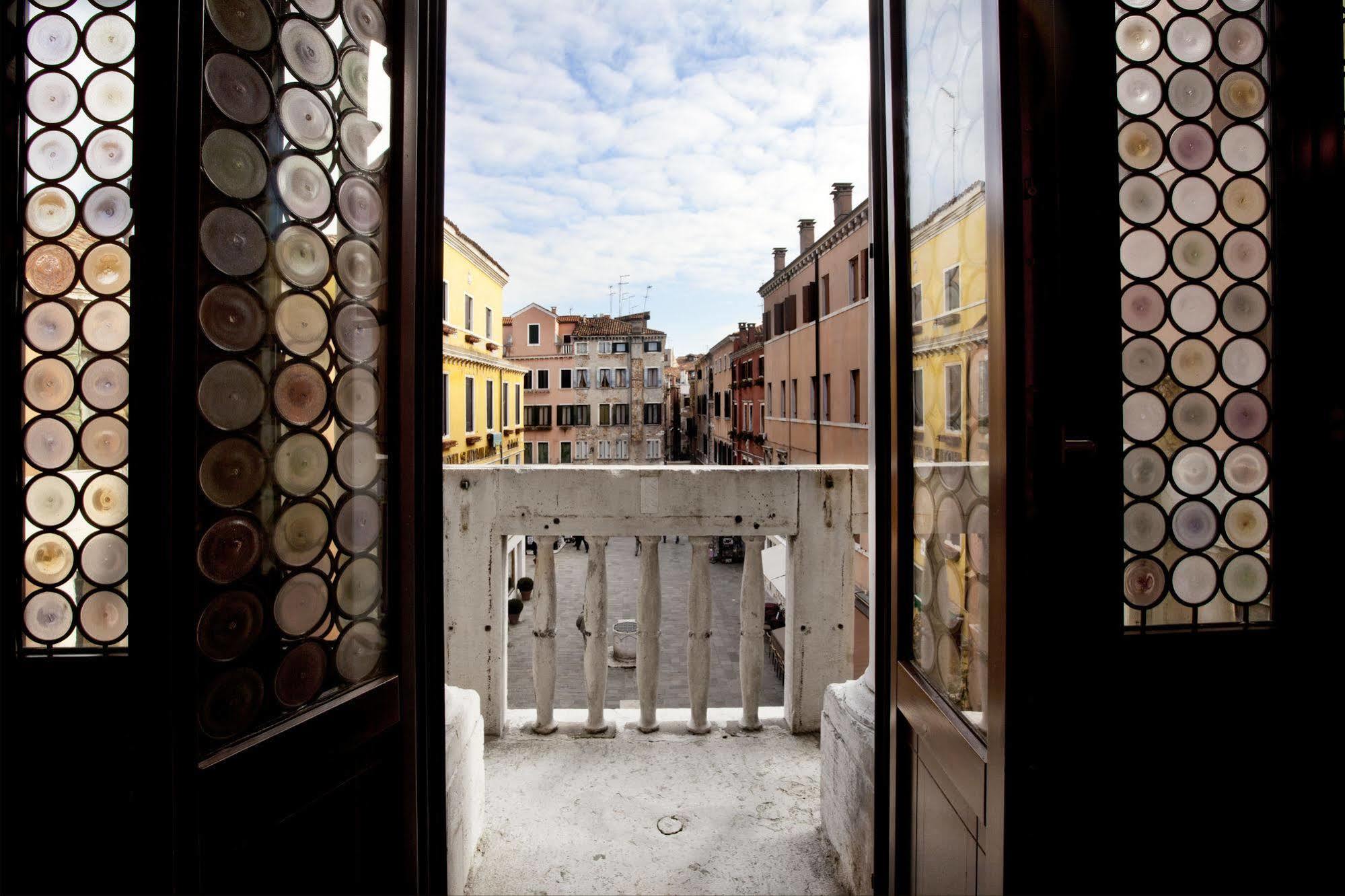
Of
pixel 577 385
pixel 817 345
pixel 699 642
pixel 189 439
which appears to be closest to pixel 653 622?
pixel 699 642

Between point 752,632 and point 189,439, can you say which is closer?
point 189,439

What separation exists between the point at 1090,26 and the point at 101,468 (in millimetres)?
2245

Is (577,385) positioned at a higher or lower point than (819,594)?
higher

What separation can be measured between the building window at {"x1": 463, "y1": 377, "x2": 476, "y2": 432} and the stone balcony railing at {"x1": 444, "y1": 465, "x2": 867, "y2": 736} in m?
17.9

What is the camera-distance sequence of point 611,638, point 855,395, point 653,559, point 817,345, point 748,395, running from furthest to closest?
point 748,395, point 817,345, point 855,395, point 611,638, point 653,559

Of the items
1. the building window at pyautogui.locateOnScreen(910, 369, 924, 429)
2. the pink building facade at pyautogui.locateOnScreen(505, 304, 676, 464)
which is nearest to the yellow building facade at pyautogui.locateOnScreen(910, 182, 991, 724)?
the building window at pyautogui.locateOnScreen(910, 369, 924, 429)

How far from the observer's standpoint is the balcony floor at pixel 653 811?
2199mm

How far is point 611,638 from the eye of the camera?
1318 centimetres

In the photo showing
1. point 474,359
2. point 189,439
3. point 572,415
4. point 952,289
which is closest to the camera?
point 189,439

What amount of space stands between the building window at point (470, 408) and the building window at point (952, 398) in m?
19.8

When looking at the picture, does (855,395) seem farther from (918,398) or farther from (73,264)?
(73,264)

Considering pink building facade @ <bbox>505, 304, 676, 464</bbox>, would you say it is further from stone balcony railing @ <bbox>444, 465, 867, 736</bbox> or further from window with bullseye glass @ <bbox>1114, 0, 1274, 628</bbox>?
window with bullseye glass @ <bbox>1114, 0, 1274, 628</bbox>

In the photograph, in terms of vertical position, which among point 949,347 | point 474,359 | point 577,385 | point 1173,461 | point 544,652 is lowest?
point 544,652

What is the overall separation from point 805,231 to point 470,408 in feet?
46.1
